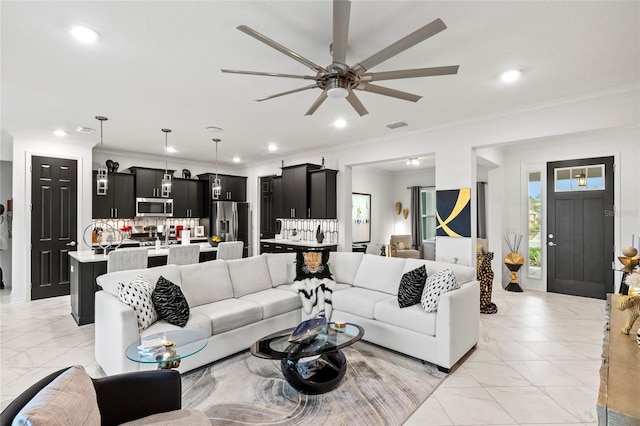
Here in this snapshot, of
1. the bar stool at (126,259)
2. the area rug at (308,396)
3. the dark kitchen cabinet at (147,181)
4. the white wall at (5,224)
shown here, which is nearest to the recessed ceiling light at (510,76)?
the area rug at (308,396)

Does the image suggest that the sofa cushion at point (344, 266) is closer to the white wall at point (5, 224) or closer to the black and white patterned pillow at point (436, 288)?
the black and white patterned pillow at point (436, 288)

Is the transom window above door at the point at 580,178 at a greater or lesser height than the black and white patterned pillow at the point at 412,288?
greater

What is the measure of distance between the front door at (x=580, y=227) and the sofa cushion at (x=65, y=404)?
6.90m

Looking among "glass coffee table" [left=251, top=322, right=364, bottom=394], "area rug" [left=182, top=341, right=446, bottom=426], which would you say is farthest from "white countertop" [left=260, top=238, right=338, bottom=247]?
"glass coffee table" [left=251, top=322, right=364, bottom=394]

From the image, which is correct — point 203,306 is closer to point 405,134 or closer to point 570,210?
point 405,134

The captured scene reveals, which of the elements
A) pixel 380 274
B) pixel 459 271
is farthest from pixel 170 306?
pixel 459 271

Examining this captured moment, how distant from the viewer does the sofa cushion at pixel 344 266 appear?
15.1 feet

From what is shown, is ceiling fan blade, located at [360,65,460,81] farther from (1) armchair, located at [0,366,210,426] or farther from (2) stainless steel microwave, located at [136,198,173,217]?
(2) stainless steel microwave, located at [136,198,173,217]

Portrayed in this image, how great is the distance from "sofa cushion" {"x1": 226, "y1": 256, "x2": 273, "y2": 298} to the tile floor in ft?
5.00

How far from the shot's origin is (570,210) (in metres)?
5.82

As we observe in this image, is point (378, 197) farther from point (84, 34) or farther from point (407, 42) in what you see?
point (84, 34)

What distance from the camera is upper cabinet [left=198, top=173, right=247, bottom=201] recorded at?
26.7ft

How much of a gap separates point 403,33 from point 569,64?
5.43 feet

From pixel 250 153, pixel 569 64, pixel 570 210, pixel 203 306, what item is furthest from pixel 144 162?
pixel 570 210
